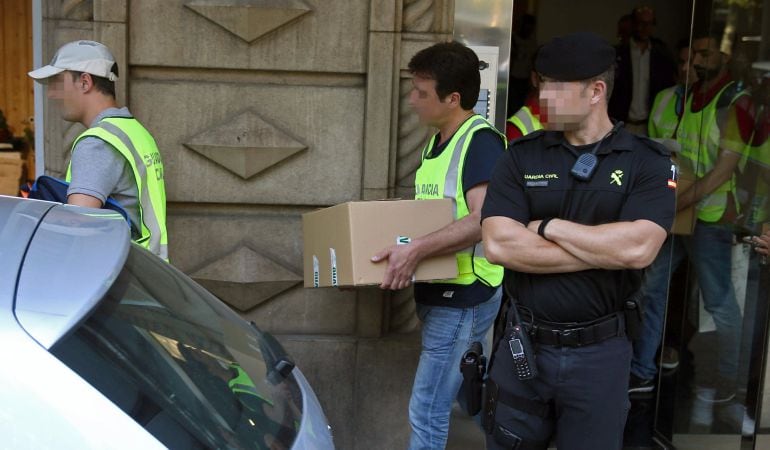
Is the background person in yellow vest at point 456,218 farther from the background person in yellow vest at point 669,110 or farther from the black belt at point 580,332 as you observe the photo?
the background person in yellow vest at point 669,110

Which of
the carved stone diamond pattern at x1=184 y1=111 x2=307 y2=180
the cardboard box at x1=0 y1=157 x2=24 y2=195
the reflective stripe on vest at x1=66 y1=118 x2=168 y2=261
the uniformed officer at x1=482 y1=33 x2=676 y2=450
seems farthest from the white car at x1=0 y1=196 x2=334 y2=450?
the cardboard box at x1=0 y1=157 x2=24 y2=195

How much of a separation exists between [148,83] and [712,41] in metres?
2.95

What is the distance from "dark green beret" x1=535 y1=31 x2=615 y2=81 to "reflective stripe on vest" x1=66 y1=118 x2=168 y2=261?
5.29 ft

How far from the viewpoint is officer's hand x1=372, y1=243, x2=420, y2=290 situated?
12.4 feet

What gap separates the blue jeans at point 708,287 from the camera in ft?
17.2

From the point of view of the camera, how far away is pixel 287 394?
2.52 m

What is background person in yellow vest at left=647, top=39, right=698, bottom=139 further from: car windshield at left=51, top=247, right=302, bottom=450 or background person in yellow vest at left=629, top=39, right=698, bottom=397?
car windshield at left=51, top=247, right=302, bottom=450

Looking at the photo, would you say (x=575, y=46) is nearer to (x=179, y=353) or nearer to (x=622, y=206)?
(x=622, y=206)

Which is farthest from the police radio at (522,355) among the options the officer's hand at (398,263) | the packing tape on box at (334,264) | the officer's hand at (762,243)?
the officer's hand at (762,243)

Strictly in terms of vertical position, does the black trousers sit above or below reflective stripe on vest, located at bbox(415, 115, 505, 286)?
below

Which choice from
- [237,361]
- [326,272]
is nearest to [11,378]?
[237,361]

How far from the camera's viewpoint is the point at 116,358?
1.89 meters

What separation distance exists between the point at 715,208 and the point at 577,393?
8.28ft

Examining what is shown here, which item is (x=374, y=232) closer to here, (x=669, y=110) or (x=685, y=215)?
(x=685, y=215)
